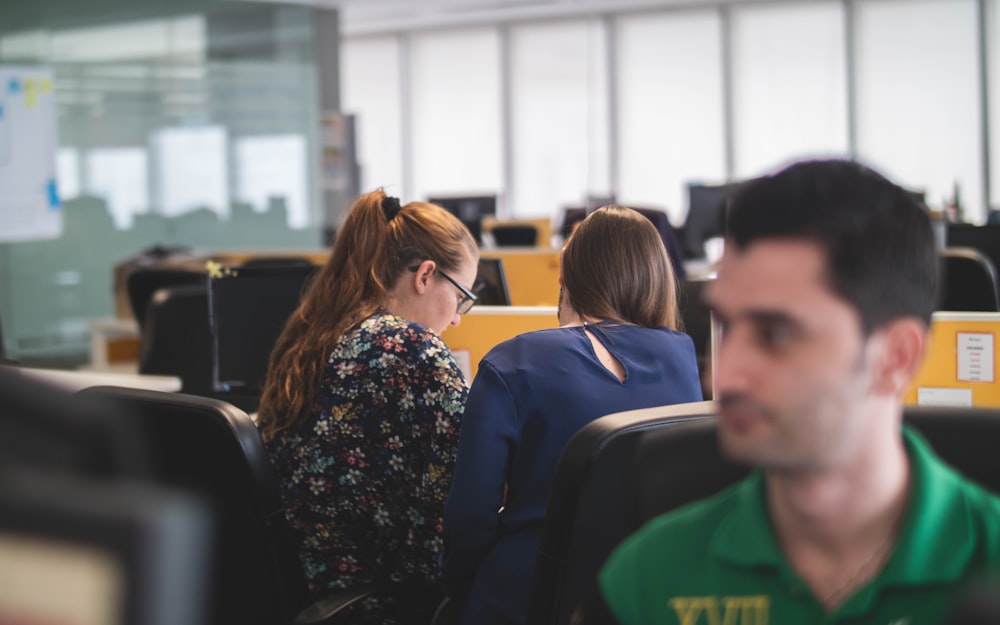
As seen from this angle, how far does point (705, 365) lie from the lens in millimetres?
3264

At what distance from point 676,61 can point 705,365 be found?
27.7 feet

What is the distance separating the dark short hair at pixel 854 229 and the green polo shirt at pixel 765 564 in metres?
0.11

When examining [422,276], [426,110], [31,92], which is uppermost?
[426,110]

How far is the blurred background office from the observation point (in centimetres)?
788

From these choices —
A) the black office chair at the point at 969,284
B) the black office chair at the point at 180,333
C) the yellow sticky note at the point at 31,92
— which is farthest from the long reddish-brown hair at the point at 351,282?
the yellow sticky note at the point at 31,92

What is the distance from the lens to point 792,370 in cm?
71

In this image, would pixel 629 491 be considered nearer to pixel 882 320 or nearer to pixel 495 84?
pixel 882 320

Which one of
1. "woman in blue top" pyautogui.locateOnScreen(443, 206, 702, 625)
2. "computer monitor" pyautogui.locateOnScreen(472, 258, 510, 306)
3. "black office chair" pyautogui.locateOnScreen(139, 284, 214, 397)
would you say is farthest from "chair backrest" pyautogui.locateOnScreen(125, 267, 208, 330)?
"woman in blue top" pyautogui.locateOnScreen(443, 206, 702, 625)

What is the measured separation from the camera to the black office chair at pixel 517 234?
804 centimetres

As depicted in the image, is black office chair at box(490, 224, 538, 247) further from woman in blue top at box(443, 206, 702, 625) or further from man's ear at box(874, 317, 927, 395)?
man's ear at box(874, 317, 927, 395)

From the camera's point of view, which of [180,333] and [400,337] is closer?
[400,337]

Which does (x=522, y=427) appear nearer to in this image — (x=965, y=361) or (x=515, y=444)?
(x=515, y=444)

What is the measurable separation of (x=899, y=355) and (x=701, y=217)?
6651mm

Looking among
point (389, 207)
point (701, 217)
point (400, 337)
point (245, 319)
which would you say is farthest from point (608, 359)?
point (701, 217)
